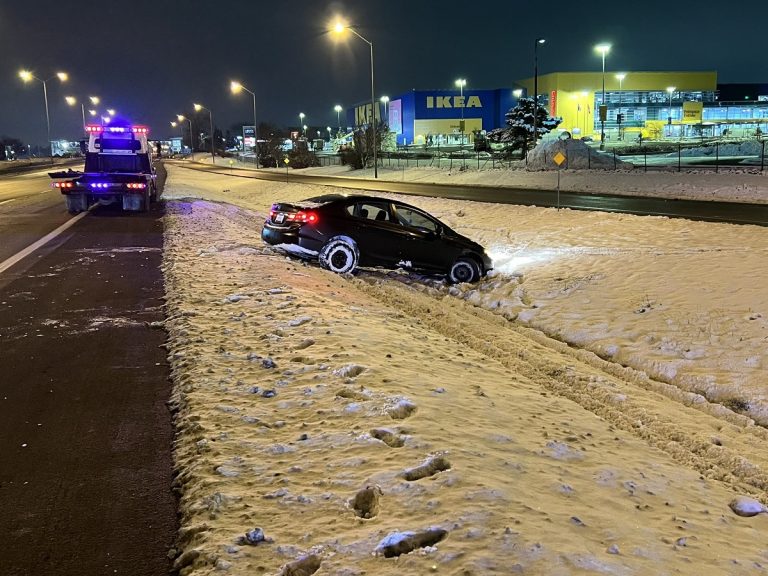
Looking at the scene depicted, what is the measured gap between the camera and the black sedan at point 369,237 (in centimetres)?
1303

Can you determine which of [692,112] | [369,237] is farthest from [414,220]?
[692,112]

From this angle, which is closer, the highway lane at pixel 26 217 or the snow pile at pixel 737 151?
the highway lane at pixel 26 217

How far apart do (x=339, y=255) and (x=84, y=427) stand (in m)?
8.08

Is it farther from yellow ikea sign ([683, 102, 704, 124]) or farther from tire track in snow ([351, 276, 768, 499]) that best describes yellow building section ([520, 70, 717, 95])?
tire track in snow ([351, 276, 768, 499])

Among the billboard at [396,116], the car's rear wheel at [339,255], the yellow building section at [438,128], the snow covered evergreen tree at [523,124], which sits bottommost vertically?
the car's rear wheel at [339,255]

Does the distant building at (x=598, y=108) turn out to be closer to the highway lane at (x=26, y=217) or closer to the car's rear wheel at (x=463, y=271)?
the highway lane at (x=26, y=217)

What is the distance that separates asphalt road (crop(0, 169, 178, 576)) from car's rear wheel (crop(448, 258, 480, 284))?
5.72m

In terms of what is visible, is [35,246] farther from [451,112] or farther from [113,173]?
[451,112]

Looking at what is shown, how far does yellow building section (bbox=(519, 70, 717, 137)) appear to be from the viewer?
→ 97.6 meters

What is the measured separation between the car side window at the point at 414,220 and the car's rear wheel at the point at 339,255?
1156 millimetres

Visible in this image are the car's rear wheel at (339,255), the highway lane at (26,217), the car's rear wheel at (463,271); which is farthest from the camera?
the highway lane at (26,217)

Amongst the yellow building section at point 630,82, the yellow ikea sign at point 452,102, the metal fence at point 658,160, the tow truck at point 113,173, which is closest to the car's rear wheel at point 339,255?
the tow truck at point 113,173

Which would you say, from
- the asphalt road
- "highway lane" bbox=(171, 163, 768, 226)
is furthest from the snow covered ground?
"highway lane" bbox=(171, 163, 768, 226)

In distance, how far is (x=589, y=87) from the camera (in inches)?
3912
